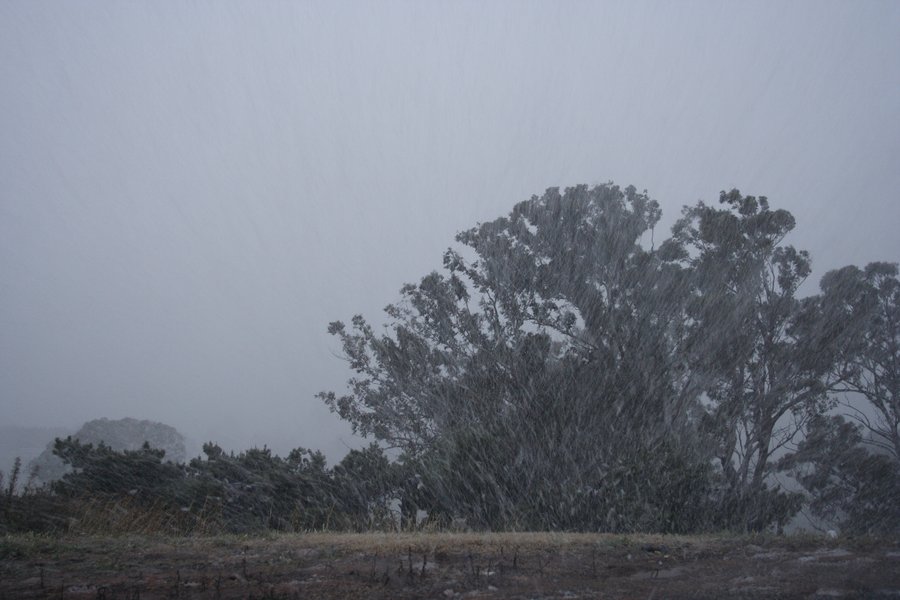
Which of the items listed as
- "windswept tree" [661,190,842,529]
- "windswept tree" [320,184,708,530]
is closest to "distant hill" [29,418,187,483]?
"windswept tree" [320,184,708,530]

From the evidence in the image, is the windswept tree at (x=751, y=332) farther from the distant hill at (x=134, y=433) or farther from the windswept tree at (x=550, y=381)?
the distant hill at (x=134, y=433)

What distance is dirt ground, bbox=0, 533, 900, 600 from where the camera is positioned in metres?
4.61

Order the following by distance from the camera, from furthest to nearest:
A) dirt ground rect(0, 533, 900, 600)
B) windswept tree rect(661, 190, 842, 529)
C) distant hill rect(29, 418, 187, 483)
→ 1. distant hill rect(29, 418, 187, 483)
2. windswept tree rect(661, 190, 842, 529)
3. dirt ground rect(0, 533, 900, 600)

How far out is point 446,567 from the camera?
5.47 m

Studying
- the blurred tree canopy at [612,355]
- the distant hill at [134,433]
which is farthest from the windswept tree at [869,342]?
the distant hill at [134,433]

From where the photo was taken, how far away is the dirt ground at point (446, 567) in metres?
4.61

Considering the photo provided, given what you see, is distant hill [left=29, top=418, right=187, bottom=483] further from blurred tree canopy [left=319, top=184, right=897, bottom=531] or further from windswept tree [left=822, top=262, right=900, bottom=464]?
windswept tree [left=822, top=262, right=900, bottom=464]

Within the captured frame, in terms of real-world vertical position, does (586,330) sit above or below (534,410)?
above

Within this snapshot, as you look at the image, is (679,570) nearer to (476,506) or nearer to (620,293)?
(476,506)

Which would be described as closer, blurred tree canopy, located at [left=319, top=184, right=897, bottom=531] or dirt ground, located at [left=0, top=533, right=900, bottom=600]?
dirt ground, located at [left=0, top=533, right=900, bottom=600]

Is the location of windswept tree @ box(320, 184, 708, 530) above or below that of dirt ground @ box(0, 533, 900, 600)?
above

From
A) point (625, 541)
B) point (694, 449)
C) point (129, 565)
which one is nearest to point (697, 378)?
point (694, 449)

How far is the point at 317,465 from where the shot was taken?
1407 cm

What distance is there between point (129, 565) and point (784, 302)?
59.1 feet
